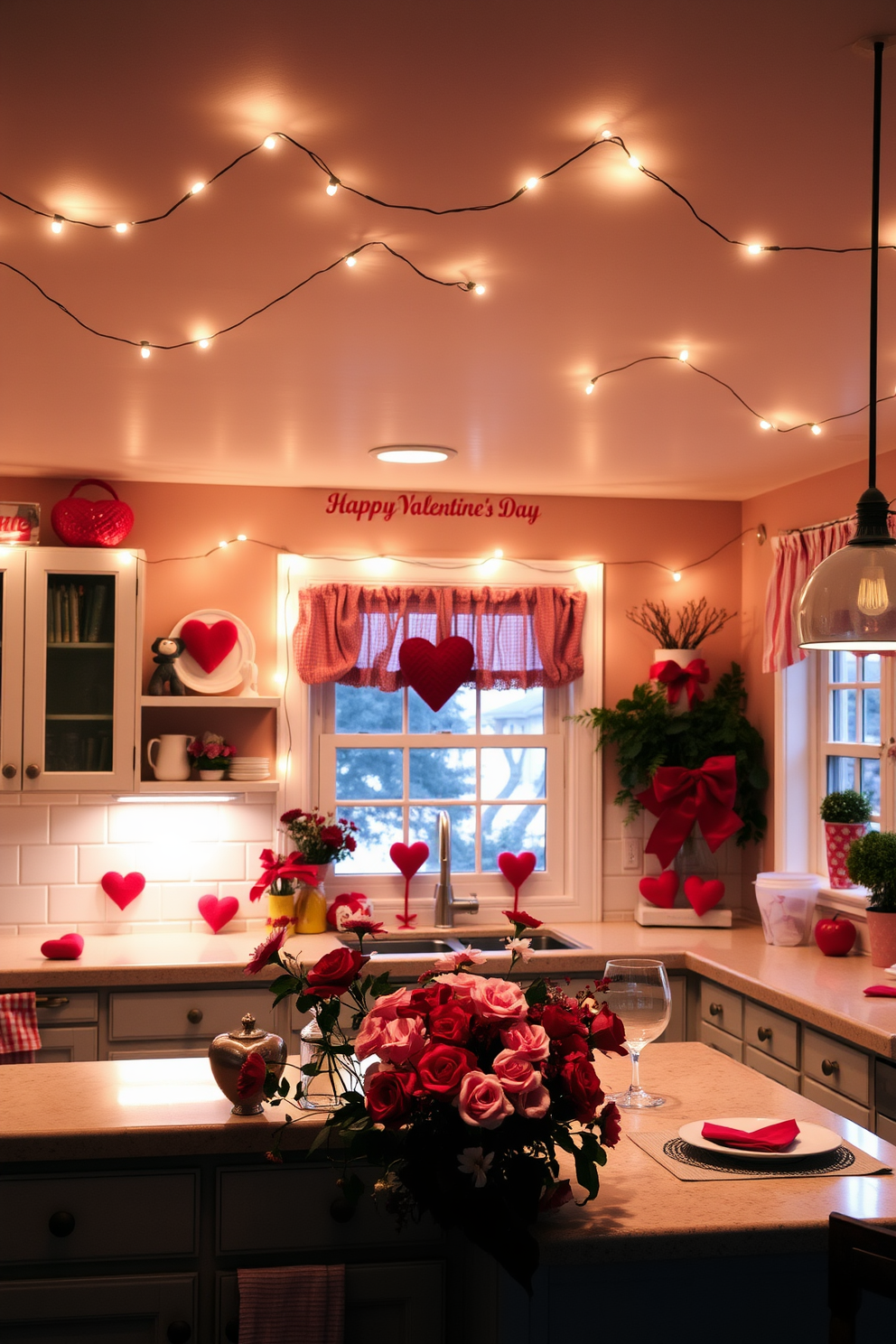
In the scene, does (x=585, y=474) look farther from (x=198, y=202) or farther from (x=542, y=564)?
(x=198, y=202)

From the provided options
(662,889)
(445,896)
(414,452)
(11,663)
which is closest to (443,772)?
(445,896)

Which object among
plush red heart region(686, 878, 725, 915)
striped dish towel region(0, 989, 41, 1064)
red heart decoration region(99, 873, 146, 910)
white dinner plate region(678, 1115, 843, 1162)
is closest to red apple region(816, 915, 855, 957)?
plush red heart region(686, 878, 725, 915)

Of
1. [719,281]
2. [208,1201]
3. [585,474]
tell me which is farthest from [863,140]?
[585,474]

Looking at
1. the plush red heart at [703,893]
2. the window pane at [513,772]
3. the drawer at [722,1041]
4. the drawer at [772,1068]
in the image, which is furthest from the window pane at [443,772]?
the drawer at [772,1068]

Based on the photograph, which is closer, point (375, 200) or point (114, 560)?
point (375, 200)

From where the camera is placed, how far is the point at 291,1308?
6.16ft

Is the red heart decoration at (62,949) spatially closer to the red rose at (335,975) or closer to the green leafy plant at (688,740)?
the green leafy plant at (688,740)

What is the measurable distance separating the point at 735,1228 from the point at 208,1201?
0.83 m

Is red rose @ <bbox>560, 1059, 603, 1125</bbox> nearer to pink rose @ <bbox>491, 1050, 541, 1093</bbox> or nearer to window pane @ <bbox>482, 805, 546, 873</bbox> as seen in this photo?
pink rose @ <bbox>491, 1050, 541, 1093</bbox>

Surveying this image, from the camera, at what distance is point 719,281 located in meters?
2.31

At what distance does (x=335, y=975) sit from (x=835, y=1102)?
1965 mm

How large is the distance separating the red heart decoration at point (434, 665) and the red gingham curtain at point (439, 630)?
6 centimetres

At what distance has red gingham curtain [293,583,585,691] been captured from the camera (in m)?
4.36

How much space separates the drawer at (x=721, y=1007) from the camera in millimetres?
3553
